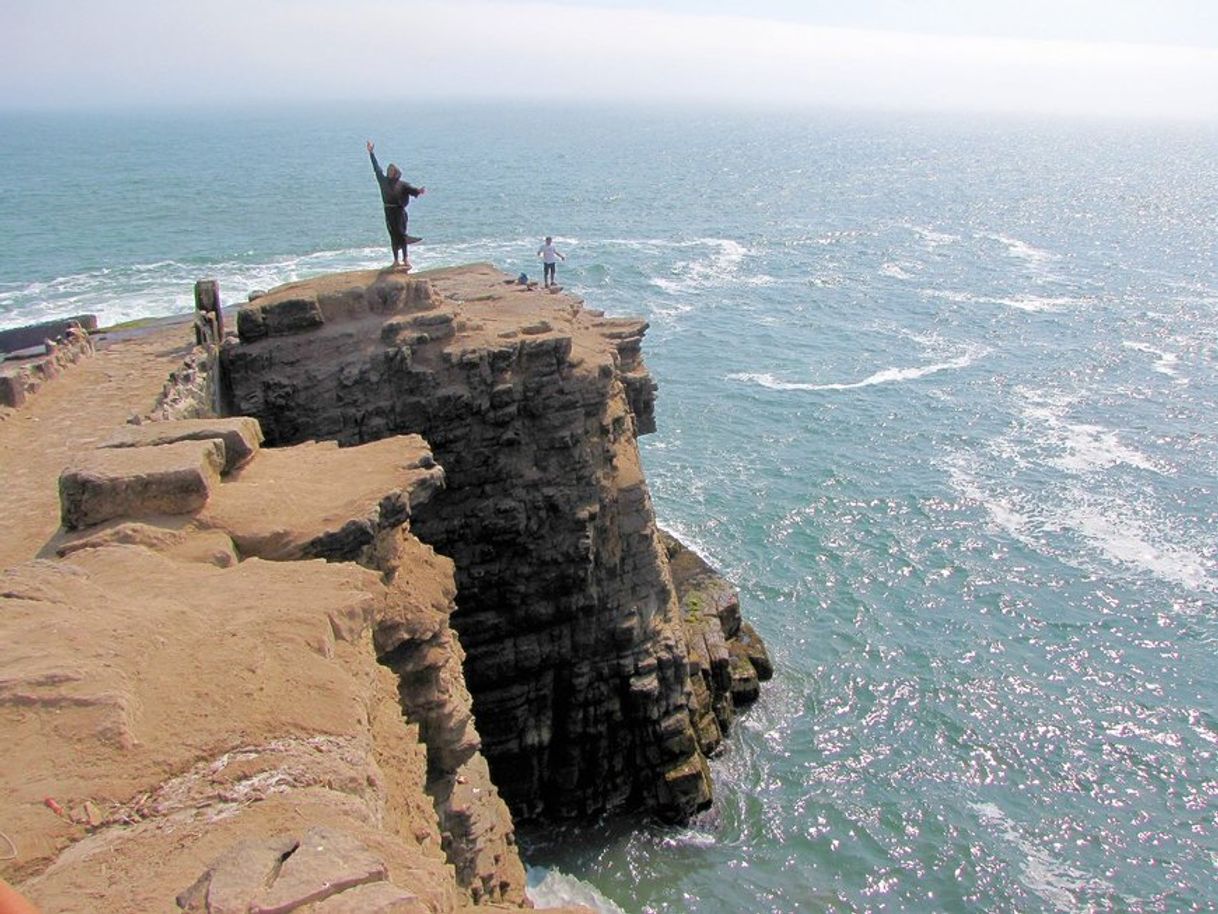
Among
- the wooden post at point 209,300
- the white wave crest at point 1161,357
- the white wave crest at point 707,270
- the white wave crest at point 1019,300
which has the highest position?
the wooden post at point 209,300

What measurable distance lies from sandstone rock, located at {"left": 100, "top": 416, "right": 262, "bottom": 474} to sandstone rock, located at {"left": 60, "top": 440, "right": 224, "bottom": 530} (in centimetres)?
146

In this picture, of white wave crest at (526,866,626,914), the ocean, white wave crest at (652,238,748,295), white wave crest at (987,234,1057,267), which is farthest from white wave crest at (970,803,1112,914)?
white wave crest at (987,234,1057,267)

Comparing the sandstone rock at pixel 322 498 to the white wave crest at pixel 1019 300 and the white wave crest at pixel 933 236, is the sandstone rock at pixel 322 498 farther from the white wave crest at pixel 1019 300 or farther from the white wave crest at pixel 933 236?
the white wave crest at pixel 933 236

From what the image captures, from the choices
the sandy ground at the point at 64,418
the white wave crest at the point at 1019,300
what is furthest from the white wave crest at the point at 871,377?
the sandy ground at the point at 64,418

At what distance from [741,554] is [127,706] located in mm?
35696

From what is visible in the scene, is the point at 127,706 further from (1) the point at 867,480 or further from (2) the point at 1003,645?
(1) the point at 867,480

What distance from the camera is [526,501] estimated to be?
26438mm

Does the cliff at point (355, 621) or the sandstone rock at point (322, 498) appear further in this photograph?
the sandstone rock at point (322, 498)

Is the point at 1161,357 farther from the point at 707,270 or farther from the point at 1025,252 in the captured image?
the point at 1025,252

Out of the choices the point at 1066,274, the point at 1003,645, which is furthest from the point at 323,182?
the point at 1003,645

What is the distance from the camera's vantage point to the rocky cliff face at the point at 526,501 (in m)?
24.8

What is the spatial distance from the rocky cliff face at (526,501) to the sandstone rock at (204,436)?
273 inches

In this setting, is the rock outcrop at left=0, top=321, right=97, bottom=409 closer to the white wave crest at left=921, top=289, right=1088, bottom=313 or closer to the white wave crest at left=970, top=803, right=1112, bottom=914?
the white wave crest at left=970, top=803, right=1112, bottom=914

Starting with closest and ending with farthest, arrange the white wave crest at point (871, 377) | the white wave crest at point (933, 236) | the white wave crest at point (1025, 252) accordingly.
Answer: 1. the white wave crest at point (871, 377)
2. the white wave crest at point (1025, 252)
3. the white wave crest at point (933, 236)
